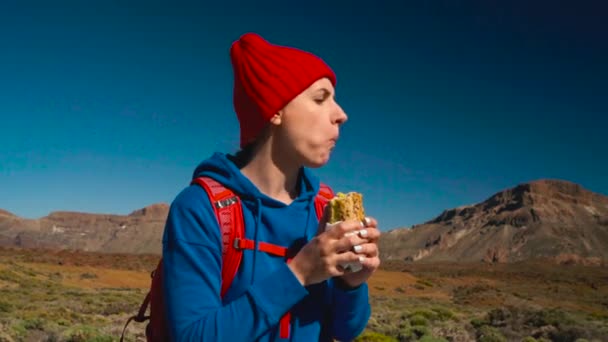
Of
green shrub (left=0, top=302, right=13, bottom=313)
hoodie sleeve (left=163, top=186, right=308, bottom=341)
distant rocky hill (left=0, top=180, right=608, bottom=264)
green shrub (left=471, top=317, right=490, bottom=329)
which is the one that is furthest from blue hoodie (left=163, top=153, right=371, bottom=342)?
distant rocky hill (left=0, top=180, right=608, bottom=264)

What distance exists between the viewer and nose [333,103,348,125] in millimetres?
1717

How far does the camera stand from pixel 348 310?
5.48 feet

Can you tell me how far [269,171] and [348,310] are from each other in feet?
1.70

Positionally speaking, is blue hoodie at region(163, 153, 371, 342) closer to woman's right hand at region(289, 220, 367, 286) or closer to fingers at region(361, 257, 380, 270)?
woman's right hand at region(289, 220, 367, 286)

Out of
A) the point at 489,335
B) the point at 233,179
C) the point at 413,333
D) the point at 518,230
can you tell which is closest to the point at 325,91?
the point at 233,179

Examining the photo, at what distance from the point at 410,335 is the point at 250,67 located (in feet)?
39.7

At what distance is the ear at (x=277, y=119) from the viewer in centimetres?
168

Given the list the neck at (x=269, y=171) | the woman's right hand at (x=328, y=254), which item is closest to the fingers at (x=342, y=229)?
the woman's right hand at (x=328, y=254)

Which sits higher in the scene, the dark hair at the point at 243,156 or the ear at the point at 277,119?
the ear at the point at 277,119

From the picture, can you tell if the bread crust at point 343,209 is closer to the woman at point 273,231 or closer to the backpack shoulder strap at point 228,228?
the woman at point 273,231

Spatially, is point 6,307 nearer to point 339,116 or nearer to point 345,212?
point 339,116

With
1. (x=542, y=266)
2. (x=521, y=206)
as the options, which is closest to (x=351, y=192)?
(x=542, y=266)

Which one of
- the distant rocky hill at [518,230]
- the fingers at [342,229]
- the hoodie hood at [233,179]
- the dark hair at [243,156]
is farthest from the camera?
the distant rocky hill at [518,230]

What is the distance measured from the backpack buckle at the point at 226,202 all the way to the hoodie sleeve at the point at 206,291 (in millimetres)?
29
